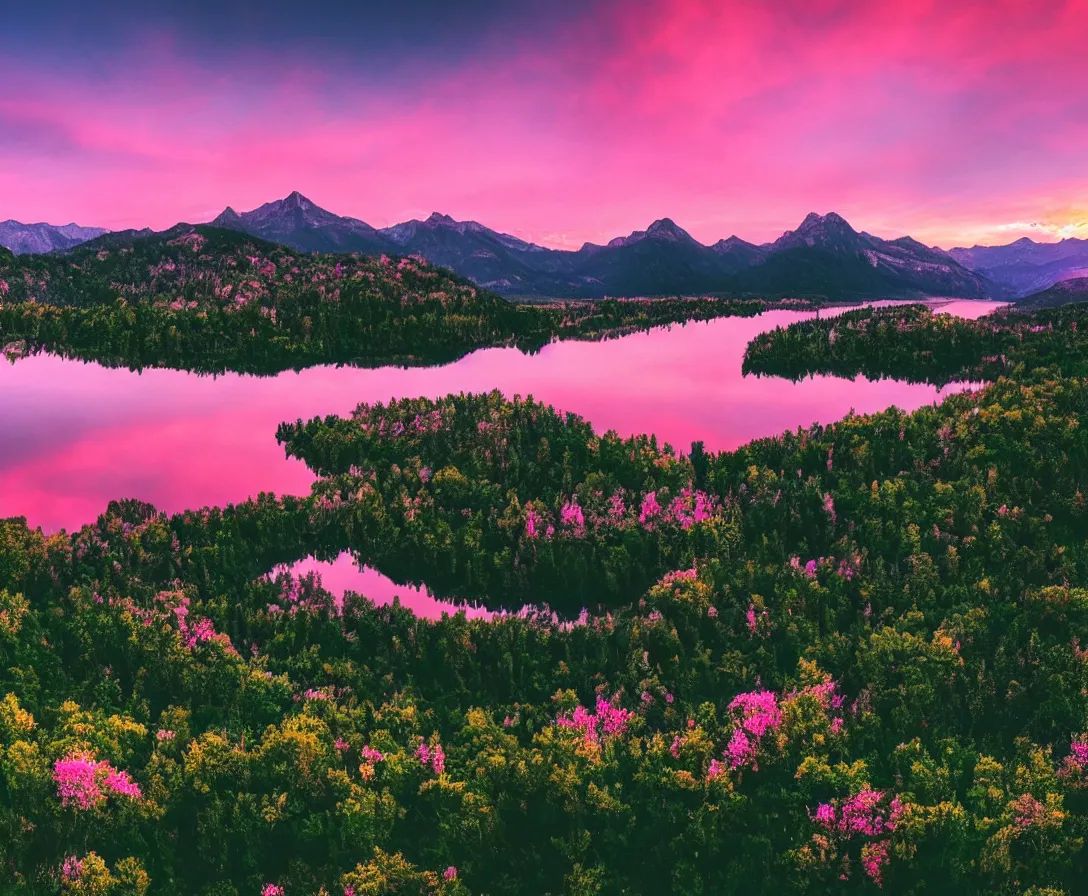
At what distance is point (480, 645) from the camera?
16641 mm

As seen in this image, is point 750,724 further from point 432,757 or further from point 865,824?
point 432,757

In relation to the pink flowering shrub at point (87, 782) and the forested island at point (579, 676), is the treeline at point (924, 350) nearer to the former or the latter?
the forested island at point (579, 676)

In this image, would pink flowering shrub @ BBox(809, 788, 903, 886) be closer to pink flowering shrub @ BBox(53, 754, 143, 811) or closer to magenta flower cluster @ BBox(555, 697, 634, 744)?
magenta flower cluster @ BBox(555, 697, 634, 744)

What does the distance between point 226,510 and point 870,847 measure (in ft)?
68.1

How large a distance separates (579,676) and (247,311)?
4168cm

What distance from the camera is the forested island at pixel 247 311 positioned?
129 ft

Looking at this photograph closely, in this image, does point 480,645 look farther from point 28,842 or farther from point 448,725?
point 28,842

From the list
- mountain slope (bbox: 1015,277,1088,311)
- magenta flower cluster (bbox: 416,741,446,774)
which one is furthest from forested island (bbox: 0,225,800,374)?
mountain slope (bbox: 1015,277,1088,311)

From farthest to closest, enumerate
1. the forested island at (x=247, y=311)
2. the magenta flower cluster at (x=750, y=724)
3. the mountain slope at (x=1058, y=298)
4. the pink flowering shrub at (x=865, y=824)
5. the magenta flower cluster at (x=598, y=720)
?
the mountain slope at (x=1058, y=298) < the forested island at (x=247, y=311) < the magenta flower cluster at (x=598, y=720) < the magenta flower cluster at (x=750, y=724) < the pink flowering shrub at (x=865, y=824)

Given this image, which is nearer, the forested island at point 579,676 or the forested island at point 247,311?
the forested island at point 579,676

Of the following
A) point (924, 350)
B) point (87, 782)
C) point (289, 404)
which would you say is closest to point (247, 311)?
point (289, 404)

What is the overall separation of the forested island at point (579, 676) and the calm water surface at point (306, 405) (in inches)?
101

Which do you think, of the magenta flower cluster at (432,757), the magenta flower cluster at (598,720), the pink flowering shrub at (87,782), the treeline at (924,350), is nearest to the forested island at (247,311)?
the treeline at (924,350)

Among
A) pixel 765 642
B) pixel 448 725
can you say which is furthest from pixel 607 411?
pixel 448 725
